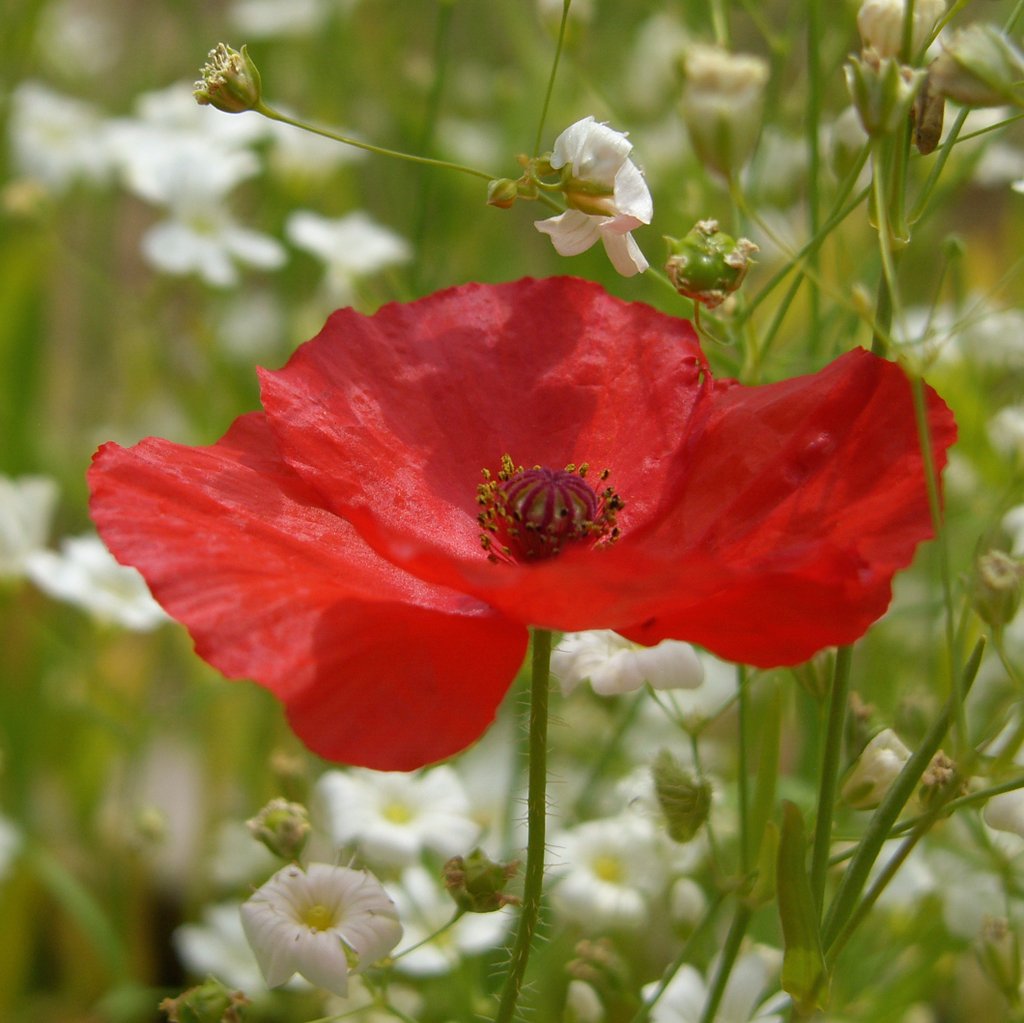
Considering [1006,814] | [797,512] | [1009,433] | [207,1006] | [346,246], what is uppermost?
[346,246]

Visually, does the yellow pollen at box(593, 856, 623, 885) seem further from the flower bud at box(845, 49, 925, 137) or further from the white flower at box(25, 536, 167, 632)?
the flower bud at box(845, 49, 925, 137)

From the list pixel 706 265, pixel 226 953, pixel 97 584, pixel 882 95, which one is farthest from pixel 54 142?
pixel 882 95

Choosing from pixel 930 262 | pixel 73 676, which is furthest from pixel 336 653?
pixel 930 262

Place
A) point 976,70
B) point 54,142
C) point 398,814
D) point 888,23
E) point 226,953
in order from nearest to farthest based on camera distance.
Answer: point 976,70
point 888,23
point 398,814
point 226,953
point 54,142

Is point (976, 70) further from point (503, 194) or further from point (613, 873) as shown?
point (613, 873)

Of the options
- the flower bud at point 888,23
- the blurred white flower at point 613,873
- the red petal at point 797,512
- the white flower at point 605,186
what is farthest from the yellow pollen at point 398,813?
the flower bud at point 888,23

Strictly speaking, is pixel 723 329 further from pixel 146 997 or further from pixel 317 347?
pixel 146 997

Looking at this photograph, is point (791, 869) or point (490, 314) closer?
point (791, 869)
